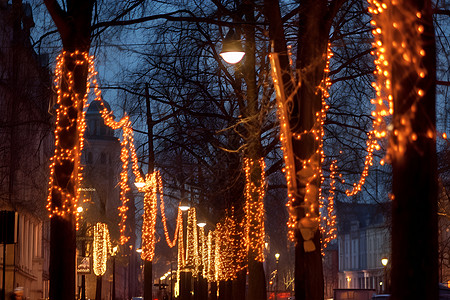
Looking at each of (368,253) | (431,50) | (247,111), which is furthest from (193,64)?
(368,253)

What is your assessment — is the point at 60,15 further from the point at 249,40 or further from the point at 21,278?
the point at 21,278

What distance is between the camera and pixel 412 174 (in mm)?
9500

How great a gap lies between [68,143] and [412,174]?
9.99 metres

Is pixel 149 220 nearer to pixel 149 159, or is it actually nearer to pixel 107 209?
pixel 149 159

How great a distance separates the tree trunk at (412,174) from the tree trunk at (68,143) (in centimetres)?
964

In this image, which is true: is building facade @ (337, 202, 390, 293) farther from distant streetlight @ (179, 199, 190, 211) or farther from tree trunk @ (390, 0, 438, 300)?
tree trunk @ (390, 0, 438, 300)

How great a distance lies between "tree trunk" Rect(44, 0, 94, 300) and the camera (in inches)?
711

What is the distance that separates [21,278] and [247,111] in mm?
32625

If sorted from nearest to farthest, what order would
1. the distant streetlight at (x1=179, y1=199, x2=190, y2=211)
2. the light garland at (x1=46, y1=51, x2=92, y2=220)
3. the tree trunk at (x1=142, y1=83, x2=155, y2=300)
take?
1. the light garland at (x1=46, y1=51, x2=92, y2=220)
2. the tree trunk at (x1=142, y1=83, x2=155, y2=300)
3. the distant streetlight at (x1=179, y1=199, x2=190, y2=211)

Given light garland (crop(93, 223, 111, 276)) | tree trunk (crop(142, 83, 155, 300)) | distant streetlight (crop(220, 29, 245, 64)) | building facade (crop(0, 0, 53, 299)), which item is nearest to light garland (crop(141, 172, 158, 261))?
tree trunk (crop(142, 83, 155, 300))

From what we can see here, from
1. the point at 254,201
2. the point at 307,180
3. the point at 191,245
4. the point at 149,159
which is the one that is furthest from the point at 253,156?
the point at 191,245

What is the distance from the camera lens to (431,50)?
9.84 m

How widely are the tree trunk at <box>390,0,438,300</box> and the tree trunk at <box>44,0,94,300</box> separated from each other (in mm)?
9637

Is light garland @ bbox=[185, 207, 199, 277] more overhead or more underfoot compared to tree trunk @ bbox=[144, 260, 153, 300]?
more overhead
